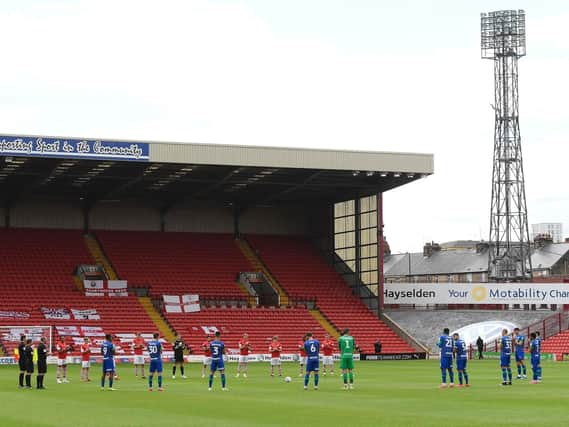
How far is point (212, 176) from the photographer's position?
67.9 metres

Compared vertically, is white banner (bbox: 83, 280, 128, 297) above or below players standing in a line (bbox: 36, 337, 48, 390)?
above

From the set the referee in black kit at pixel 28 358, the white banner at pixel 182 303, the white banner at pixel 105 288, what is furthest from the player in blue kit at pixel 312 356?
the white banner at pixel 105 288

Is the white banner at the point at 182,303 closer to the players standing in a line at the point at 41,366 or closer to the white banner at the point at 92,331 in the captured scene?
the white banner at the point at 92,331

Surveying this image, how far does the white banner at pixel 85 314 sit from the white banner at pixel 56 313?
43 cm

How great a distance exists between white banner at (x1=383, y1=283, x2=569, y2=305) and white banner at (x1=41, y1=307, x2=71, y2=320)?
23.8 m

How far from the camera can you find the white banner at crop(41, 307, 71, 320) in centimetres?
6291

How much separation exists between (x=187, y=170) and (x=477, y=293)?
2375 centimetres

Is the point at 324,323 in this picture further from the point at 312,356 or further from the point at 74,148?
the point at 312,356

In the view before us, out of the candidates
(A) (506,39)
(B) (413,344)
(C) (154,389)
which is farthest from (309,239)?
(C) (154,389)

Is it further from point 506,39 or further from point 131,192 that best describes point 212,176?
point 506,39

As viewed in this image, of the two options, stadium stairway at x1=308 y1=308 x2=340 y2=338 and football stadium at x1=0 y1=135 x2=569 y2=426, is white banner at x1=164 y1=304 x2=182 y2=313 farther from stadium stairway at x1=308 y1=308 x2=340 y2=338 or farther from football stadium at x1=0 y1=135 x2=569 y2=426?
stadium stairway at x1=308 y1=308 x2=340 y2=338

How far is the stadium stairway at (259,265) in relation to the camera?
72625 mm

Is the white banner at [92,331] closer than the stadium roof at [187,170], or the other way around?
the stadium roof at [187,170]

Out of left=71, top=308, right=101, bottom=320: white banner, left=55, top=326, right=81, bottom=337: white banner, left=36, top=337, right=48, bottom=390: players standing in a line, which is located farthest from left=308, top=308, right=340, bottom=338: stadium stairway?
left=36, top=337, right=48, bottom=390: players standing in a line
